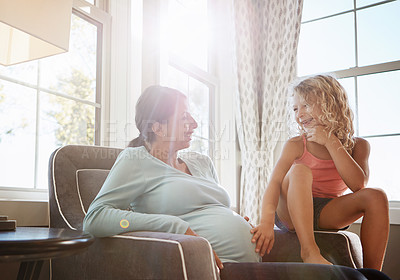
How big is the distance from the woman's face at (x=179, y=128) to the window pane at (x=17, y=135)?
74 centimetres

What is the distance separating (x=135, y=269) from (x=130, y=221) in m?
0.18

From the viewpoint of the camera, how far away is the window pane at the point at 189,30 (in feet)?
10.6

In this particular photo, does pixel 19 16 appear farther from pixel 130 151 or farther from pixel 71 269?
pixel 71 269

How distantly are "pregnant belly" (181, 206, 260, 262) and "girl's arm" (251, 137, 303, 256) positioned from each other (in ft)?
0.15

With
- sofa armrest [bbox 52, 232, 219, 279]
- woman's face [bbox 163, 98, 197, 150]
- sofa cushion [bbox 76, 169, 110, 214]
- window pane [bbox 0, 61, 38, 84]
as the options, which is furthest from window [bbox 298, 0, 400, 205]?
sofa armrest [bbox 52, 232, 219, 279]

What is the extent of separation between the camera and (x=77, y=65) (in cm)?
228

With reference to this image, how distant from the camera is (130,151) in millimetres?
1551

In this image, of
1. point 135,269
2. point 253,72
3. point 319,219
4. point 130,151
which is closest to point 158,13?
point 253,72

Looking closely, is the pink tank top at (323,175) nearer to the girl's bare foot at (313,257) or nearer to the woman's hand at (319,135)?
the woman's hand at (319,135)

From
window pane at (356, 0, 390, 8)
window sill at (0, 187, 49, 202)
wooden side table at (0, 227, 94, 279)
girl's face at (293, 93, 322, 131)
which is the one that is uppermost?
window pane at (356, 0, 390, 8)

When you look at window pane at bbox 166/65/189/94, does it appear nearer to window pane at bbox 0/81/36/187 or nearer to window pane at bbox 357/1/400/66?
window pane at bbox 0/81/36/187

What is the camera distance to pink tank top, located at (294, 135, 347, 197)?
6.29ft

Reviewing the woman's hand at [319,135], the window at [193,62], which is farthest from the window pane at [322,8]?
the woman's hand at [319,135]

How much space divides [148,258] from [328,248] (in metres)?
0.87
